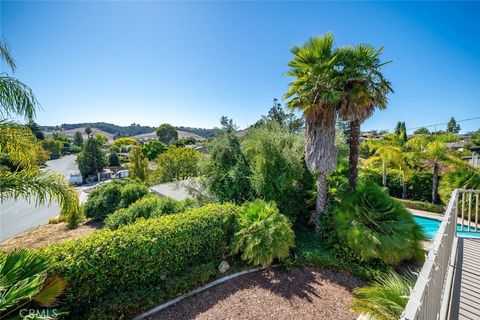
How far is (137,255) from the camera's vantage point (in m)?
5.27

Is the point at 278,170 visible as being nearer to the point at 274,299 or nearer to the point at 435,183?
the point at 274,299

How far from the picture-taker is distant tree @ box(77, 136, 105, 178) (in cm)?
3186

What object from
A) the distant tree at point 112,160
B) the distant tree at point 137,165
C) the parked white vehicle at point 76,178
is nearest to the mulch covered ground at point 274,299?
the distant tree at point 137,165

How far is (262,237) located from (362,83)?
6.26 m

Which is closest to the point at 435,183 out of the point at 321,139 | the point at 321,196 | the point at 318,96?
the point at 321,196

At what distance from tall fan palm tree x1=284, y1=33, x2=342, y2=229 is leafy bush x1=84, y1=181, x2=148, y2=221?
1157 centimetres

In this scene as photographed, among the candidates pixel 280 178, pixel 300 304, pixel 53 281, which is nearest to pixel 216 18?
pixel 280 178

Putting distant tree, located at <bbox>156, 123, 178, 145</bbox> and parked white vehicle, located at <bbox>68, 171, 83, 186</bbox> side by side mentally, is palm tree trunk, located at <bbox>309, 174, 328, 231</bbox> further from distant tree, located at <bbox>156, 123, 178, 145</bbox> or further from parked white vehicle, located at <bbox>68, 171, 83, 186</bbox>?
distant tree, located at <bbox>156, 123, 178, 145</bbox>

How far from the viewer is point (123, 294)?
5.01 m

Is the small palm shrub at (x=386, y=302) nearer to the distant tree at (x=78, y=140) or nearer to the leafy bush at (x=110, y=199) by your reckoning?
the leafy bush at (x=110, y=199)

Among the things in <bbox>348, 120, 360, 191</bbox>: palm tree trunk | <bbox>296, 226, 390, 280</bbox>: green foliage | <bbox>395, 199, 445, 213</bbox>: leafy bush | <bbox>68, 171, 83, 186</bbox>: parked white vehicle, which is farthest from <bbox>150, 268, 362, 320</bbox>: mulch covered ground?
<bbox>68, 171, 83, 186</bbox>: parked white vehicle

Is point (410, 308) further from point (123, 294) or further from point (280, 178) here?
point (280, 178)

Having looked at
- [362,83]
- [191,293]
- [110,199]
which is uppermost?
[362,83]

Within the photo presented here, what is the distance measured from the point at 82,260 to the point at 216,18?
9.87 m
